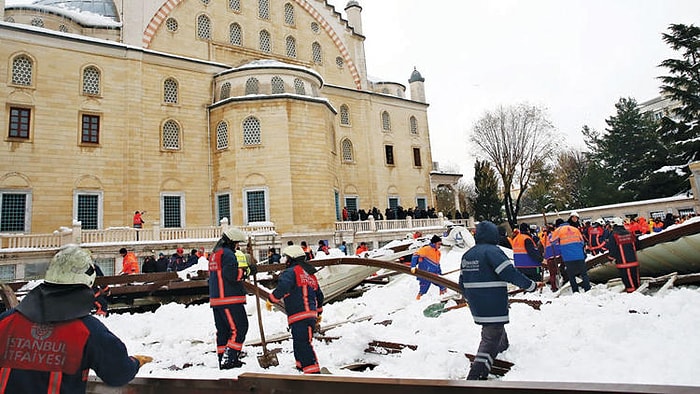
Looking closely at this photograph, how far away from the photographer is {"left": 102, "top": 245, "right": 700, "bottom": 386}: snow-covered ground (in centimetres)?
455

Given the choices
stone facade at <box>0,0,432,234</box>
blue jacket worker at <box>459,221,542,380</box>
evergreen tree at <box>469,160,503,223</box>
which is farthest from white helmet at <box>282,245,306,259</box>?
evergreen tree at <box>469,160,503,223</box>

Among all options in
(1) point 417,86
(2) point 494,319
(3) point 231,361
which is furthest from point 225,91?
(2) point 494,319

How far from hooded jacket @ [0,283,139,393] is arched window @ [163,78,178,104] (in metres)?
25.1

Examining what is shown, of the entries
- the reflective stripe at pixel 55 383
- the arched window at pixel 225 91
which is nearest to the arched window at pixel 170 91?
the arched window at pixel 225 91

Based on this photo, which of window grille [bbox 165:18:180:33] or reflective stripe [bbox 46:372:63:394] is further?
window grille [bbox 165:18:180:33]

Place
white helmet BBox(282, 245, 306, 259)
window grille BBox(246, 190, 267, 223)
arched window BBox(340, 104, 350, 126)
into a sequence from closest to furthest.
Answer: white helmet BBox(282, 245, 306, 259) → window grille BBox(246, 190, 267, 223) → arched window BBox(340, 104, 350, 126)

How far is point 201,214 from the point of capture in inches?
983

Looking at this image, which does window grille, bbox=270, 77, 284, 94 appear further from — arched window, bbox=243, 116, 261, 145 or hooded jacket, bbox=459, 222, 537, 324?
hooded jacket, bbox=459, 222, 537, 324

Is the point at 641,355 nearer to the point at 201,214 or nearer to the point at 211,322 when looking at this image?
the point at 211,322

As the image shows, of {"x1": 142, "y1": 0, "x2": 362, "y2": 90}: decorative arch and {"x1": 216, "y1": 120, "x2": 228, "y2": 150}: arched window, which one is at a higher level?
{"x1": 142, "y1": 0, "x2": 362, "y2": 90}: decorative arch

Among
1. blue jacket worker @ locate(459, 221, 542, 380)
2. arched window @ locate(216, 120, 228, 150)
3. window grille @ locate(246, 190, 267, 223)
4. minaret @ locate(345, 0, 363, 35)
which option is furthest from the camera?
minaret @ locate(345, 0, 363, 35)

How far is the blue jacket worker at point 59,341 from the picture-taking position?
2.39 meters

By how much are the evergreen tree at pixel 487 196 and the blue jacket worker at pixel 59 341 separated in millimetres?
38493

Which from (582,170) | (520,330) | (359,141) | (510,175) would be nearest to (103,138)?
(359,141)
